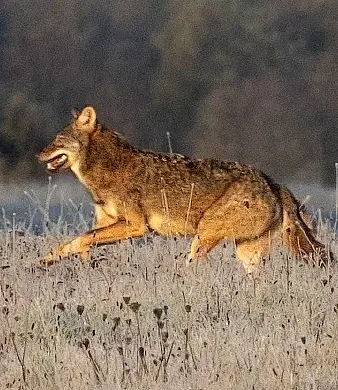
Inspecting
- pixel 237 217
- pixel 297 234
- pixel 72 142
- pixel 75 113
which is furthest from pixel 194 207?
pixel 75 113

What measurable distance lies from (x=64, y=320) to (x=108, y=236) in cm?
202

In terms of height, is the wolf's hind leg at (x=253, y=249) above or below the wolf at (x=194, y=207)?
below

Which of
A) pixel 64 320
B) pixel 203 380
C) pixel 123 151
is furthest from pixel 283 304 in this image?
pixel 123 151

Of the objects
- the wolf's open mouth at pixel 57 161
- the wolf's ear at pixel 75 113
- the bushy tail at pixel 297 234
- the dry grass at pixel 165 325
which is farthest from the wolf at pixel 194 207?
the wolf's ear at pixel 75 113

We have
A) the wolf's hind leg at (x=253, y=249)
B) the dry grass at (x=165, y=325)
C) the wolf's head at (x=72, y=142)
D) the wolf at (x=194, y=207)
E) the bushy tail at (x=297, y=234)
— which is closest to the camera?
the dry grass at (x=165, y=325)

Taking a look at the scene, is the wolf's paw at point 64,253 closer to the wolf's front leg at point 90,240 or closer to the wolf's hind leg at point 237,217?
the wolf's front leg at point 90,240

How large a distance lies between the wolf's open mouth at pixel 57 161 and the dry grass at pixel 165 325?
0.85 meters

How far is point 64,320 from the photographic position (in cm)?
715

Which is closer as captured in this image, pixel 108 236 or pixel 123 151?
pixel 108 236

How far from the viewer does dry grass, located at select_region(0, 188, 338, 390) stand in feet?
18.2

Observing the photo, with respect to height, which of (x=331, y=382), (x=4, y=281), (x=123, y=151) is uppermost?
(x=123, y=151)

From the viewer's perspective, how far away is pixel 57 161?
9875 millimetres

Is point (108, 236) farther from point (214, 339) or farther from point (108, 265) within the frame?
point (214, 339)

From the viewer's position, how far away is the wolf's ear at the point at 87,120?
9844 millimetres
